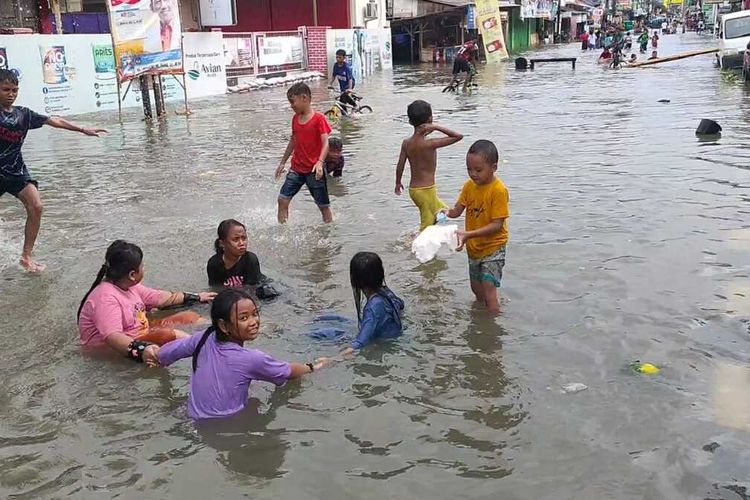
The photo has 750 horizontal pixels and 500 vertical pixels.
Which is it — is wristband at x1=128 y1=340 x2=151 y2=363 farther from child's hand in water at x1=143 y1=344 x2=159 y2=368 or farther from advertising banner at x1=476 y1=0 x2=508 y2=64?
advertising banner at x1=476 y1=0 x2=508 y2=64

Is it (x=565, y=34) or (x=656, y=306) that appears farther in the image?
(x=565, y=34)

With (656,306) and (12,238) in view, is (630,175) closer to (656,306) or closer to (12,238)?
(656,306)

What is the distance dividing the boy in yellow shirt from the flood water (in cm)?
30

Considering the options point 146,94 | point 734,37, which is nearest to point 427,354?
point 146,94

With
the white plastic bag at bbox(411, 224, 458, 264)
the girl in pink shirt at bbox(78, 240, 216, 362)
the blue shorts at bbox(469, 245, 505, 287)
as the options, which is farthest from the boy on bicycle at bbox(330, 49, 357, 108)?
the girl in pink shirt at bbox(78, 240, 216, 362)

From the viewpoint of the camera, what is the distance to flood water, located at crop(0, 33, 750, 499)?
10.8ft

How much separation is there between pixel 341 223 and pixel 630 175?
13.6ft

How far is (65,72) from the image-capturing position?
690 inches

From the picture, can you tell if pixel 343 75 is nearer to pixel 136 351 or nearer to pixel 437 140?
pixel 437 140

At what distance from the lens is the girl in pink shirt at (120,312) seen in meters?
4.36

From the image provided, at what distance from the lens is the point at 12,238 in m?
7.62

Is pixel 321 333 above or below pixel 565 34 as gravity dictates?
below

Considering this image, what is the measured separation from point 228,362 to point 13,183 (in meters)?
3.66

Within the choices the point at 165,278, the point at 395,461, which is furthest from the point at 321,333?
the point at 165,278
